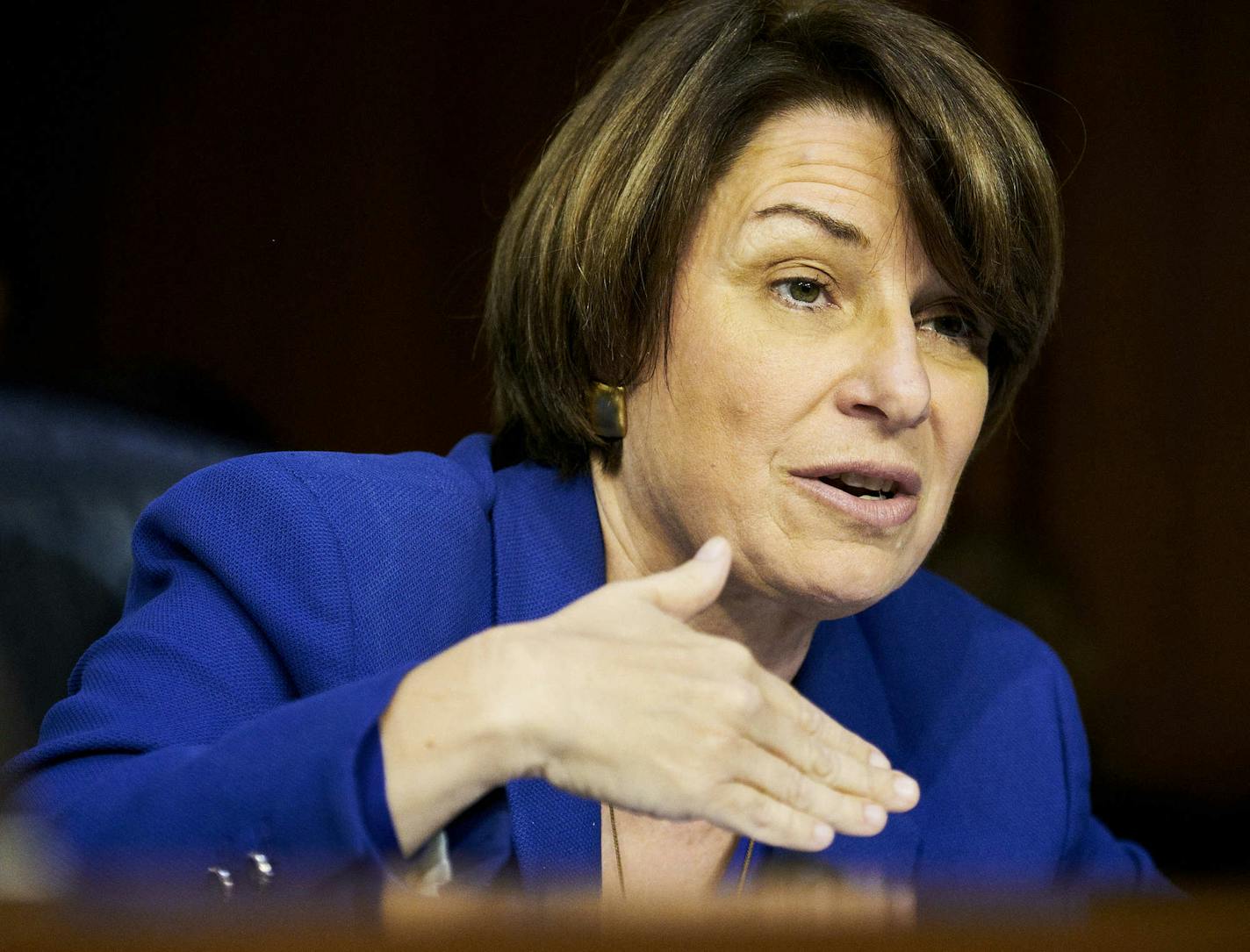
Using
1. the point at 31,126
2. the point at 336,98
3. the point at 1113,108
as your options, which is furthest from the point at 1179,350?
the point at 31,126

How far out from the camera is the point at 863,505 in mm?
1167

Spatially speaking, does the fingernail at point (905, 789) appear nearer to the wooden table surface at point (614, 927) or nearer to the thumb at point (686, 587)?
the thumb at point (686, 587)

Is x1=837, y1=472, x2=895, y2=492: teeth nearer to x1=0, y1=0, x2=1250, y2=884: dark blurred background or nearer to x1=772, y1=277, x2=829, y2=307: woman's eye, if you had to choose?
x1=772, y1=277, x2=829, y2=307: woman's eye

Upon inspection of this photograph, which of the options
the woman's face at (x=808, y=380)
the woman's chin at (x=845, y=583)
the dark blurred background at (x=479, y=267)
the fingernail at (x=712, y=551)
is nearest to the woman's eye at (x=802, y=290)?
the woman's face at (x=808, y=380)

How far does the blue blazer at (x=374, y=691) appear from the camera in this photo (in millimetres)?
851

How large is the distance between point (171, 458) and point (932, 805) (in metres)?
0.93

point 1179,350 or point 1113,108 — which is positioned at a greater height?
point 1113,108

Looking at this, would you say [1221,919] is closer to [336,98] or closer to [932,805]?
[932,805]

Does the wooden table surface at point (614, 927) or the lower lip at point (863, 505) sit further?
the lower lip at point (863, 505)

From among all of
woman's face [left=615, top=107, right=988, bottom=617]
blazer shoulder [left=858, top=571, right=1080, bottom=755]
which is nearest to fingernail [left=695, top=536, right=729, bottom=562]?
woman's face [left=615, top=107, right=988, bottom=617]

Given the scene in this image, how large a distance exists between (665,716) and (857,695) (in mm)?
661

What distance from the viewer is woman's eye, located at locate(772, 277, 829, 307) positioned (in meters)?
1.19

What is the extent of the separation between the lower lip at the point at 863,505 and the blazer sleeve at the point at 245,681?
31 cm

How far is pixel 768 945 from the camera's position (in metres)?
0.35
